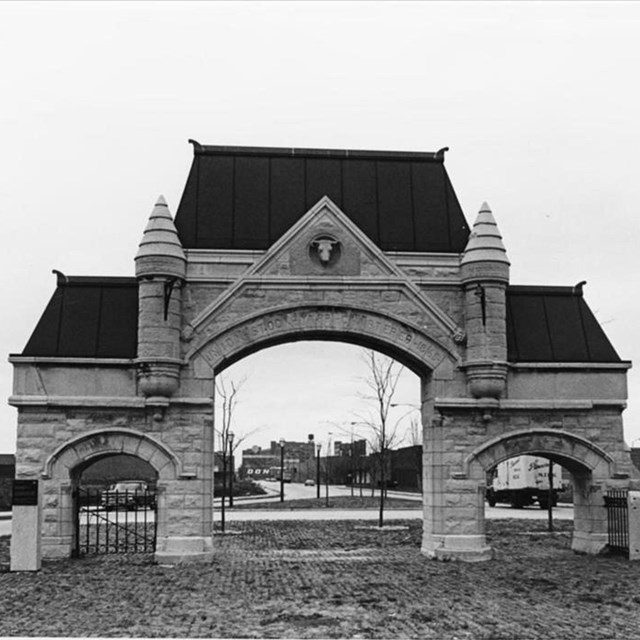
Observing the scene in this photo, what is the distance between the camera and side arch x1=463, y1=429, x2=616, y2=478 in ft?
Answer: 64.9

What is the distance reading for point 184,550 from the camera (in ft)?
62.1

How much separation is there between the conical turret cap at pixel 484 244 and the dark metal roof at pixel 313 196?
1.75 ft

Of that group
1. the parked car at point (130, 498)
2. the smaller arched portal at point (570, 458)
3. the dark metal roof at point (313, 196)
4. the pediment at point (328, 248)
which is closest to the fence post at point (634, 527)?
the smaller arched portal at point (570, 458)

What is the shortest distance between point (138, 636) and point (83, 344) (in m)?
9.32

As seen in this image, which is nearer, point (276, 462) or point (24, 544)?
point (24, 544)

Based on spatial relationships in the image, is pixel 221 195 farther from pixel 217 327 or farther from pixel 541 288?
pixel 541 288

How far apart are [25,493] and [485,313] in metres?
9.72

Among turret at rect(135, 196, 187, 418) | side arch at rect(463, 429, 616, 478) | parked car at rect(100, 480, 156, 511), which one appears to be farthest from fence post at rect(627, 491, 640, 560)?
parked car at rect(100, 480, 156, 511)

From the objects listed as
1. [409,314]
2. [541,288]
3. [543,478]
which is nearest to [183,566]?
[409,314]

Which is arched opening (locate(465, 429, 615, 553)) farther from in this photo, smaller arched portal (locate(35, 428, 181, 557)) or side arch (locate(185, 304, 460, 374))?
smaller arched portal (locate(35, 428, 181, 557))

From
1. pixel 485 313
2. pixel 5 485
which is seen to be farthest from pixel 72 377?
pixel 5 485

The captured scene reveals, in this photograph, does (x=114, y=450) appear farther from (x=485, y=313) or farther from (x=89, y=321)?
(x=485, y=313)

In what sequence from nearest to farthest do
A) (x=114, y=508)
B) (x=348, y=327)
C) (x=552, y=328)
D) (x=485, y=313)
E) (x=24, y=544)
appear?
(x=24, y=544)
(x=485, y=313)
(x=348, y=327)
(x=552, y=328)
(x=114, y=508)

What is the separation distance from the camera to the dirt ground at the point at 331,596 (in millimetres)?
11891
